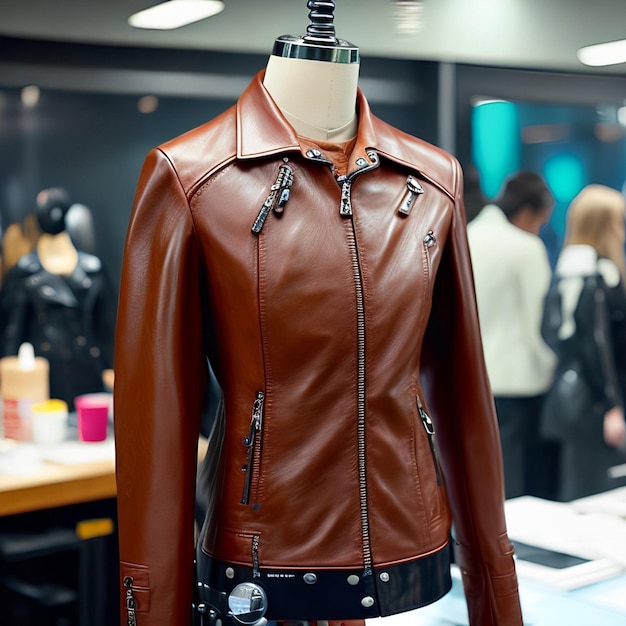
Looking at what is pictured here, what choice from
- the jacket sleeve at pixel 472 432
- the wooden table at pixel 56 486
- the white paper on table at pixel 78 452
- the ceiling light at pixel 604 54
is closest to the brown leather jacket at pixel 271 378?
the jacket sleeve at pixel 472 432

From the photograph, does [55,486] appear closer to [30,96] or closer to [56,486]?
[56,486]

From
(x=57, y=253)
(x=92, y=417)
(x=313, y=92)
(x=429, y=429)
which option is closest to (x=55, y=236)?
(x=57, y=253)

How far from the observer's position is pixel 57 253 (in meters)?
2.86

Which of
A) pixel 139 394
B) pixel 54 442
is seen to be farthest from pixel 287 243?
pixel 54 442

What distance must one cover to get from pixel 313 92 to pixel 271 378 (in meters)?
0.42

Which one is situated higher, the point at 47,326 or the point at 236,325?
the point at 236,325

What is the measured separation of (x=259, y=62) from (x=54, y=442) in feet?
4.19

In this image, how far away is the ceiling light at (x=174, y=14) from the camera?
8.45ft

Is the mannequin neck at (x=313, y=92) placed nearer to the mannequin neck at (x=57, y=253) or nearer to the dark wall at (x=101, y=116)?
the dark wall at (x=101, y=116)

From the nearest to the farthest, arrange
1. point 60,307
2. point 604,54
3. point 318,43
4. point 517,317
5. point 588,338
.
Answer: point 318,43, point 60,307, point 604,54, point 517,317, point 588,338

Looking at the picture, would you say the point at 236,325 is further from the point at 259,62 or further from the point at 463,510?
the point at 259,62

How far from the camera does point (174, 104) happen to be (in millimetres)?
2863

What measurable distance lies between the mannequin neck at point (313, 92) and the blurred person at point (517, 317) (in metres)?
2.00

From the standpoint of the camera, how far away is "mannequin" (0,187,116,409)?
9.12 ft
